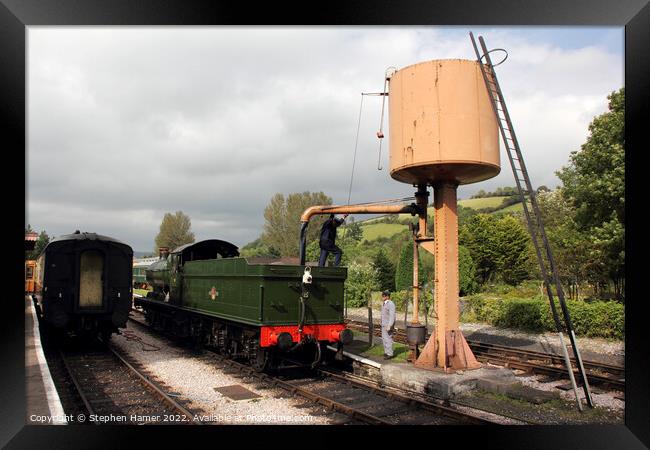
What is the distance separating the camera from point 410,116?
9359 mm

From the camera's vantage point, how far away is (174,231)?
34062 millimetres

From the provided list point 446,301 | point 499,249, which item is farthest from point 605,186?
point 499,249

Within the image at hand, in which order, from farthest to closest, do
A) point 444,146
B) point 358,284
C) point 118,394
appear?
point 358,284 → point 118,394 → point 444,146

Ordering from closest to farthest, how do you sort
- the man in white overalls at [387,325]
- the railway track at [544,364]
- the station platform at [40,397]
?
the station platform at [40,397] < the railway track at [544,364] < the man in white overalls at [387,325]

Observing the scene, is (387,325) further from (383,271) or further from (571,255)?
(383,271)

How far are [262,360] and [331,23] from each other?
6946 mm

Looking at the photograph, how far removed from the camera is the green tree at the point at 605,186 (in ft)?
46.6

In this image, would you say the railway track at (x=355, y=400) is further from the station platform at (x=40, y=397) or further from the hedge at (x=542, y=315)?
the hedge at (x=542, y=315)

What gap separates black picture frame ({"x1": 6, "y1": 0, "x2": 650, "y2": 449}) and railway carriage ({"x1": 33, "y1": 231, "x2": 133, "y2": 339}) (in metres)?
6.59

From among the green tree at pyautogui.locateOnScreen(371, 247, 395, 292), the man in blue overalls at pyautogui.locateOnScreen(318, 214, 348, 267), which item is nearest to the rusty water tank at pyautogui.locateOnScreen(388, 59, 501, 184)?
the man in blue overalls at pyautogui.locateOnScreen(318, 214, 348, 267)

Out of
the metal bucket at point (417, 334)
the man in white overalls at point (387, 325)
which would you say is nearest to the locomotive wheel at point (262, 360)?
the man in white overalls at point (387, 325)

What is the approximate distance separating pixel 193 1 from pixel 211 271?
788cm

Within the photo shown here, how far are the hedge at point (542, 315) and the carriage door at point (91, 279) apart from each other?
1422cm

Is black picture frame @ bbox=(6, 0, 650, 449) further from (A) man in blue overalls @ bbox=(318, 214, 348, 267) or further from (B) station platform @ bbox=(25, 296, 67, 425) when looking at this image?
(A) man in blue overalls @ bbox=(318, 214, 348, 267)
